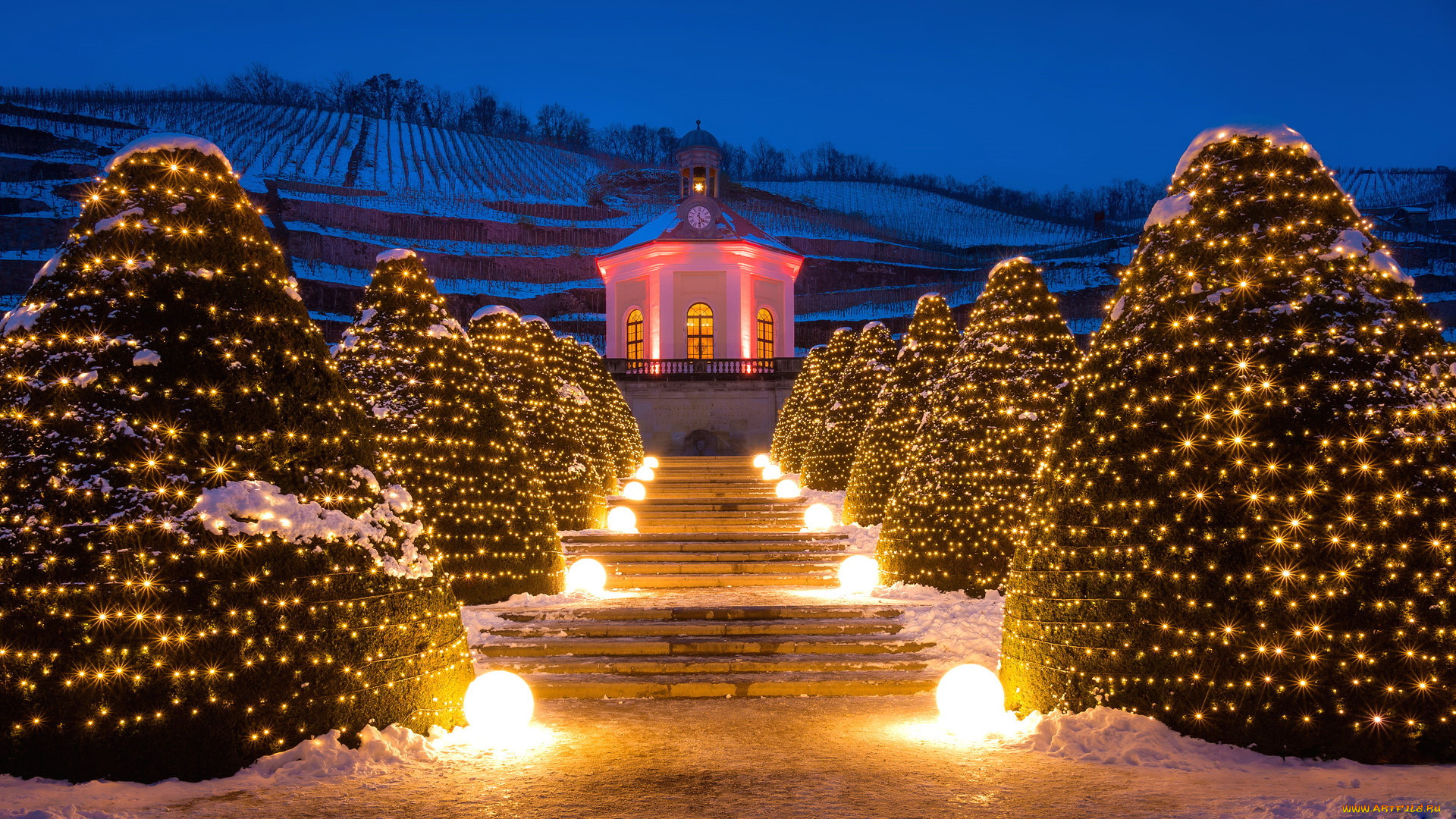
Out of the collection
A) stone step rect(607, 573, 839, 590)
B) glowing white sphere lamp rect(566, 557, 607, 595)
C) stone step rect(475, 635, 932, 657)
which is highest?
glowing white sphere lamp rect(566, 557, 607, 595)

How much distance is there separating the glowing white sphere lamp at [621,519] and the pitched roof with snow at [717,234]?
20947mm

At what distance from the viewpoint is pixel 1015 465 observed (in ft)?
32.9

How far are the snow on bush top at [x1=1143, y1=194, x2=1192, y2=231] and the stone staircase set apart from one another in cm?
429

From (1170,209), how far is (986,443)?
4311mm

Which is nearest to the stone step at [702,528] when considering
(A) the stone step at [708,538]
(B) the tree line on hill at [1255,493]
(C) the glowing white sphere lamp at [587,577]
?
(A) the stone step at [708,538]

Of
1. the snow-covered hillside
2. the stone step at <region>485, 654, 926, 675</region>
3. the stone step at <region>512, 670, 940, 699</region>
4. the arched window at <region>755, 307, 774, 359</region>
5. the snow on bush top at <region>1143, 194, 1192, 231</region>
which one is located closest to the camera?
the snow on bush top at <region>1143, 194, 1192, 231</region>

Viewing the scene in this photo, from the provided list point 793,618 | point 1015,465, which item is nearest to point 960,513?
point 1015,465

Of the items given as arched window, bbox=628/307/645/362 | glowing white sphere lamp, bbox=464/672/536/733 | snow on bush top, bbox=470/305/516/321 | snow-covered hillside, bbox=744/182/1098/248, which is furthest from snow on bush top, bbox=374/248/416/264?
snow-covered hillside, bbox=744/182/1098/248

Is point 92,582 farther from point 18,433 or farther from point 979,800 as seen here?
point 979,800

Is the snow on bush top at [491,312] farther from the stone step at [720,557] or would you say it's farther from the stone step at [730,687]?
the stone step at [730,687]

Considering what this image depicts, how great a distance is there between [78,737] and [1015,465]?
854cm

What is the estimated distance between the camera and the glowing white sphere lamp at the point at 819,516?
14.7 metres

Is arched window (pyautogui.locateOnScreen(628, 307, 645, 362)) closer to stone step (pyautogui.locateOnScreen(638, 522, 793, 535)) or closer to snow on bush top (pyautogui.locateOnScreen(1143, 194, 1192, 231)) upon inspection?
stone step (pyautogui.locateOnScreen(638, 522, 793, 535))

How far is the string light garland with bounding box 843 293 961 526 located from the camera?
13820mm
